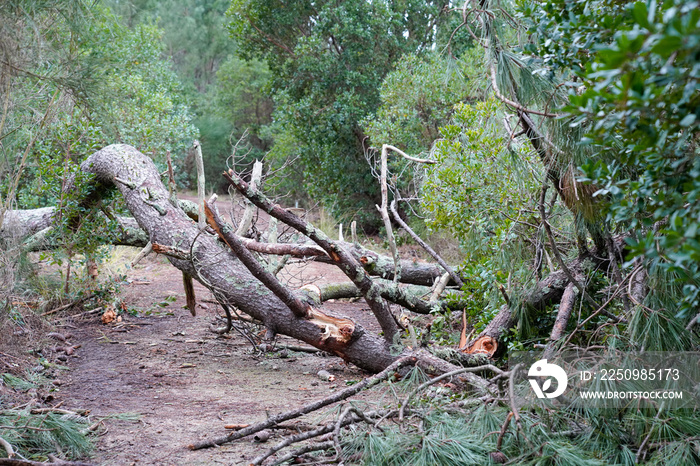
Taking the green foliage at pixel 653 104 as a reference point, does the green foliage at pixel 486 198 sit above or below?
below

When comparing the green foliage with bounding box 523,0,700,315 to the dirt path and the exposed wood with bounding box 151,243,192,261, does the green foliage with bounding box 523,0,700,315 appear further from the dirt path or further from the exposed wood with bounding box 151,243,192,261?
the exposed wood with bounding box 151,243,192,261

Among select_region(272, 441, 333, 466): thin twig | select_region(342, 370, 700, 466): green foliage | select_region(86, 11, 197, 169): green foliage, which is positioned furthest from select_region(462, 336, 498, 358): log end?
select_region(86, 11, 197, 169): green foliage

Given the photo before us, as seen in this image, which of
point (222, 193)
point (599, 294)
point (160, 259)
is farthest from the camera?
point (222, 193)

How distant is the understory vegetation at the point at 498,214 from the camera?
5.30ft

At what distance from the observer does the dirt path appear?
10.5 ft

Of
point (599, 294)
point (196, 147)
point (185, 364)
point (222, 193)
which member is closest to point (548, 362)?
point (599, 294)

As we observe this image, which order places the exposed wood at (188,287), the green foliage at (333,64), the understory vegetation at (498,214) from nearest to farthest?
the understory vegetation at (498,214), the exposed wood at (188,287), the green foliage at (333,64)

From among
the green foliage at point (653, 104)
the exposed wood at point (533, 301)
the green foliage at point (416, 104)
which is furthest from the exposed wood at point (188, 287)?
the green foliage at point (416, 104)

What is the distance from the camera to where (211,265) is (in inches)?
194

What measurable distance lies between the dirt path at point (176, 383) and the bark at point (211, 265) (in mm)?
337

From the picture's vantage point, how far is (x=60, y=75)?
5344mm

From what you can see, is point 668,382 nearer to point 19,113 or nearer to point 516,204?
point 516,204

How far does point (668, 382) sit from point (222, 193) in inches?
676

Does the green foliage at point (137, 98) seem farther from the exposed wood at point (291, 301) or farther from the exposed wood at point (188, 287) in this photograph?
the exposed wood at point (291, 301)
